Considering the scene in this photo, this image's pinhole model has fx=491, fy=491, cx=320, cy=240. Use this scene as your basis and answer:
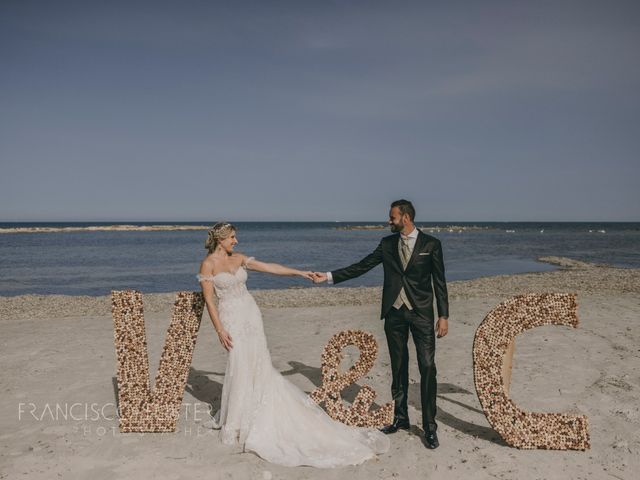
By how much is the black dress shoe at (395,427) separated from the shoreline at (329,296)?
35.2 feet

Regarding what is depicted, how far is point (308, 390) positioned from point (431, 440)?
9.11 feet

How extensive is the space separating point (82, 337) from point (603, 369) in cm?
1114

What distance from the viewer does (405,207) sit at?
5.96 m

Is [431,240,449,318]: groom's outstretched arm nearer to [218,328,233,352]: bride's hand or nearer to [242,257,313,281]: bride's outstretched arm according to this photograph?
[242,257,313,281]: bride's outstretched arm

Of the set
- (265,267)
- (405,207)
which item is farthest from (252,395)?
(405,207)

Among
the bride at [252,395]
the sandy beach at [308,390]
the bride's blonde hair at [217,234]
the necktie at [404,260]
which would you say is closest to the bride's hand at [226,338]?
the bride at [252,395]

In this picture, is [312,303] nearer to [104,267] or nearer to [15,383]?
[15,383]

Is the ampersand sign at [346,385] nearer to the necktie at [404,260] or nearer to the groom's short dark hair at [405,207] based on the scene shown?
the necktie at [404,260]

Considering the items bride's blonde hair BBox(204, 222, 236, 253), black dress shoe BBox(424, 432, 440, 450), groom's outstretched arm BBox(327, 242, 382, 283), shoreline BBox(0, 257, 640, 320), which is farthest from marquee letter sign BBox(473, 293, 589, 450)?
shoreline BBox(0, 257, 640, 320)

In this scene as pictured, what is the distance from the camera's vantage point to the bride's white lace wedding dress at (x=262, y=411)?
18.5 feet

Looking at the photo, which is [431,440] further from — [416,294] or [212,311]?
[212,311]

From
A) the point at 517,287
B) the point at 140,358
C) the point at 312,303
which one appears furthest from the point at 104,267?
the point at 140,358

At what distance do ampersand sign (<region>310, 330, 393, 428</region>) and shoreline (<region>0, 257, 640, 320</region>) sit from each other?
10433 mm

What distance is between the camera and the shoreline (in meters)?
17.0
